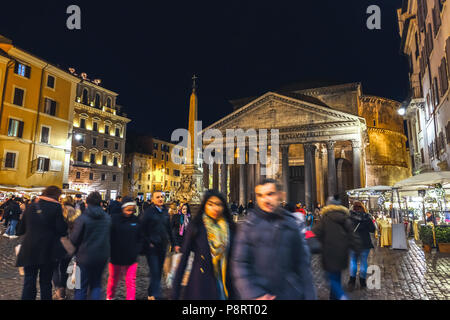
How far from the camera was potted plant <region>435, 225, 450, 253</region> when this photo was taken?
10125 mm

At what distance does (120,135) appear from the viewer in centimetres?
4253

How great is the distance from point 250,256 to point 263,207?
0.42 meters

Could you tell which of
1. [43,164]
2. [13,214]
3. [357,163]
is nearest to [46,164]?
[43,164]

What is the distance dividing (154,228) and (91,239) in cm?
88

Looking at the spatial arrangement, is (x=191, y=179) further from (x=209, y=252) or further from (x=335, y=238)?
(x=209, y=252)

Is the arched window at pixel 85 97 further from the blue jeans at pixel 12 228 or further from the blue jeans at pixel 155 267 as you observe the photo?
the blue jeans at pixel 155 267

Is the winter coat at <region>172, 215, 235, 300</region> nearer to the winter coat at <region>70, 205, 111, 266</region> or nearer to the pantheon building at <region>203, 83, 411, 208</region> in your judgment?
the winter coat at <region>70, 205, 111, 266</region>

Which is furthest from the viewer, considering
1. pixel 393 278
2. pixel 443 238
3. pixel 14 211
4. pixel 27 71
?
pixel 27 71

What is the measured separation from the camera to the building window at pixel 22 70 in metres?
21.7

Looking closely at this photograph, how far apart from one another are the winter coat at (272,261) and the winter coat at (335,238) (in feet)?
6.09

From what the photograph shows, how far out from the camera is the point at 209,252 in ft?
9.32

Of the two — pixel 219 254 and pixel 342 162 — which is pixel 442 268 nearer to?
pixel 219 254

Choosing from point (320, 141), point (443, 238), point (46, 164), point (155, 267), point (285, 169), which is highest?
point (320, 141)
